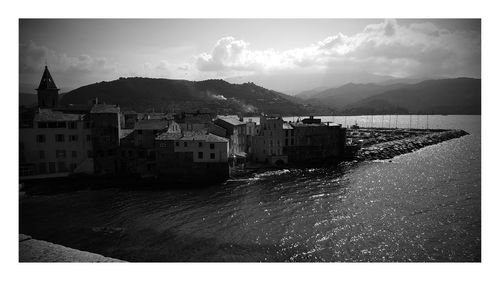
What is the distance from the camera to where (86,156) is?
110ft

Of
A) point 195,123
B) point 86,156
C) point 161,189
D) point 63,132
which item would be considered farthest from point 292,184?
point 63,132

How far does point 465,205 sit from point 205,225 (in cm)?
1854

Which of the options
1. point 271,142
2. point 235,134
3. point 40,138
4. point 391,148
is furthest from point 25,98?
point 391,148

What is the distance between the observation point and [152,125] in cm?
3662

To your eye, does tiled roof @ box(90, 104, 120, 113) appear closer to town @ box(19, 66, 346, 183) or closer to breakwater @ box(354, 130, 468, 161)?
town @ box(19, 66, 346, 183)

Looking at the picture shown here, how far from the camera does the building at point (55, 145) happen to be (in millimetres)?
30422

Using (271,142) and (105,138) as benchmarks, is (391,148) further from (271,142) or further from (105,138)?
(105,138)

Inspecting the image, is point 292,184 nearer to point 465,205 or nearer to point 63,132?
point 465,205

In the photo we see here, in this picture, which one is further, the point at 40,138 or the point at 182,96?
the point at 182,96

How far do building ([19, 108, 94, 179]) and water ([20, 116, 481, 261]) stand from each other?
458cm

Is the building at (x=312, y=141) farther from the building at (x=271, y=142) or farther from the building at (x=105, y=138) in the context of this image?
the building at (x=105, y=138)

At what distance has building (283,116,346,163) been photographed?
44.2 meters

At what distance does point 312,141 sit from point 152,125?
70.8 feet

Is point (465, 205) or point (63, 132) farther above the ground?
point (63, 132)
